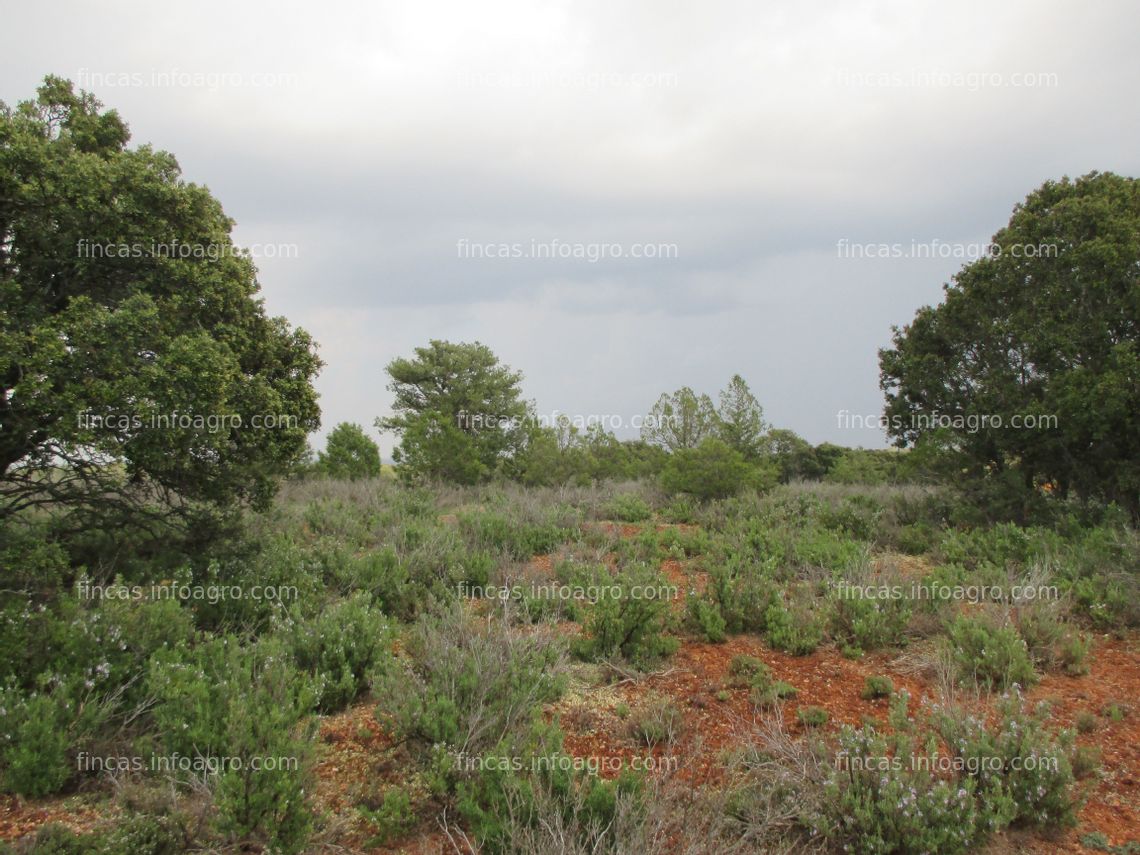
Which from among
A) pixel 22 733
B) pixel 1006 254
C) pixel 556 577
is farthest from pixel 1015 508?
pixel 22 733

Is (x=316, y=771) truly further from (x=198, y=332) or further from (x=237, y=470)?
(x=198, y=332)

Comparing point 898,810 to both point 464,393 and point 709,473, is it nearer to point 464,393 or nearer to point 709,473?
point 709,473

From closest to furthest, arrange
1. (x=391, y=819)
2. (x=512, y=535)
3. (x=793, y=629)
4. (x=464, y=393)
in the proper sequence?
1. (x=391, y=819)
2. (x=793, y=629)
3. (x=512, y=535)
4. (x=464, y=393)

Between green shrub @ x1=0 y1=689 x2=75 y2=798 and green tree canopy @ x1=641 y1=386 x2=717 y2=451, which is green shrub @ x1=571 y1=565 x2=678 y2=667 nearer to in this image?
green shrub @ x1=0 y1=689 x2=75 y2=798

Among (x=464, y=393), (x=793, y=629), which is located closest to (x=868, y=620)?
(x=793, y=629)

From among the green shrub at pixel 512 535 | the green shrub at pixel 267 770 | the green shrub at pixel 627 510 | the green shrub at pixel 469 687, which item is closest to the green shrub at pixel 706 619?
the green shrub at pixel 469 687

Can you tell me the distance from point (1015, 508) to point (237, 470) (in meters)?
12.1

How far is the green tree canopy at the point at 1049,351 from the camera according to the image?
10297mm

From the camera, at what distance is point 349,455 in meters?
22.8

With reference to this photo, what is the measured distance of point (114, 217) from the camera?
6.18 metres

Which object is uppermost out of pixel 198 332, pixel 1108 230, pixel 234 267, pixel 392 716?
pixel 1108 230

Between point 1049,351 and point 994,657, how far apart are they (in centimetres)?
750

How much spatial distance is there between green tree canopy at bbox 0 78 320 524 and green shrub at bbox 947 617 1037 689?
673 centimetres

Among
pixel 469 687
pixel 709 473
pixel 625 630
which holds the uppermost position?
pixel 709 473
